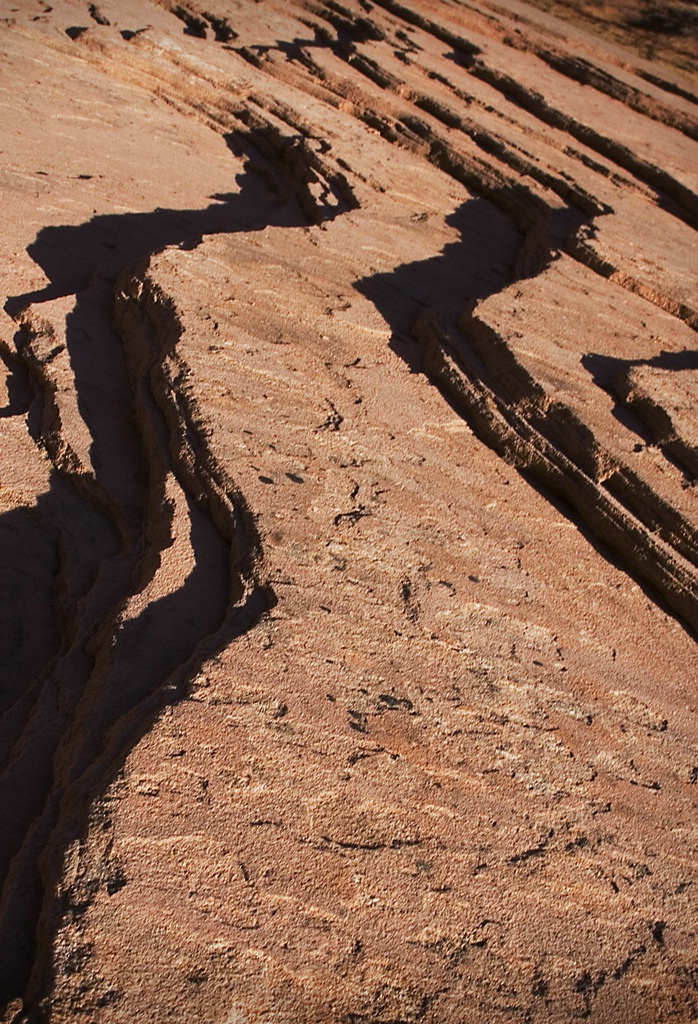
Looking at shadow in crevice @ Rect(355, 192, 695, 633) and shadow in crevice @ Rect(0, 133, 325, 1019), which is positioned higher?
shadow in crevice @ Rect(355, 192, 695, 633)

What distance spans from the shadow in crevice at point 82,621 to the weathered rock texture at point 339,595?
10 mm

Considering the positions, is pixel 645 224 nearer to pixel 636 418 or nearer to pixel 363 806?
pixel 636 418

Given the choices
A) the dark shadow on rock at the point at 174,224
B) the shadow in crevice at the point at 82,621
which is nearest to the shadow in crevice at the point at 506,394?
the dark shadow on rock at the point at 174,224

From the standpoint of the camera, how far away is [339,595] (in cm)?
254

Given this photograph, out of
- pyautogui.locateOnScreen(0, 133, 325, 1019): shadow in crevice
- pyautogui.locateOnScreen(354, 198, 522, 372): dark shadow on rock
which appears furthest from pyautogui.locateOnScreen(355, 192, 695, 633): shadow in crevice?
pyautogui.locateOnScreen(0, 133, 325, 1019): shadow in crevice

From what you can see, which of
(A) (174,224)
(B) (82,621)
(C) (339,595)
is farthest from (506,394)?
(A) (174,224)

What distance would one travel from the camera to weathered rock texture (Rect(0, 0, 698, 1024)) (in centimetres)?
181

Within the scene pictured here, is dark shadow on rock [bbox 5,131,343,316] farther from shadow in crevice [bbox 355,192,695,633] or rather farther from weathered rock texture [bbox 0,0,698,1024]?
shadow in crevice [bbox 355,192,695,633]

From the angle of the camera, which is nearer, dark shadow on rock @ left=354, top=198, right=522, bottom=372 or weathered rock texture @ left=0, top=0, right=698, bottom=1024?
weathered rock texture @ left=0, top=0, right=698, bottom=1024

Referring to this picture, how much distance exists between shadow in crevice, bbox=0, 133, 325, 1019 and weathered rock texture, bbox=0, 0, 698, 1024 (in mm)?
10

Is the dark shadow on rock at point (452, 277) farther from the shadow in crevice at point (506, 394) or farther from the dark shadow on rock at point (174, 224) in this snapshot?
the dark shadow on rock at point (174, 224)

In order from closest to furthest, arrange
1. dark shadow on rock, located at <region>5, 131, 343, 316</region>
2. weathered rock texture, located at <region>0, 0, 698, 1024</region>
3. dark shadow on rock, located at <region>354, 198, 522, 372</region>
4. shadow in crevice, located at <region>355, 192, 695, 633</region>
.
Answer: weathered rock texture, located at <region>0, 0, 698, 1024</region> < shadow in crevice, located at <region>355, 192, 695, 633</region> < dark shadow on rock, located at <region>354, 198, 522, 372</region> < dark shadow on rock, located at <region>5, 131, 343, 316</region>

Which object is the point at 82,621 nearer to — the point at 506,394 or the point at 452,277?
the point at 506,394

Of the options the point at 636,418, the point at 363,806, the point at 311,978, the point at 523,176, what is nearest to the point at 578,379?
the point at 636,418
